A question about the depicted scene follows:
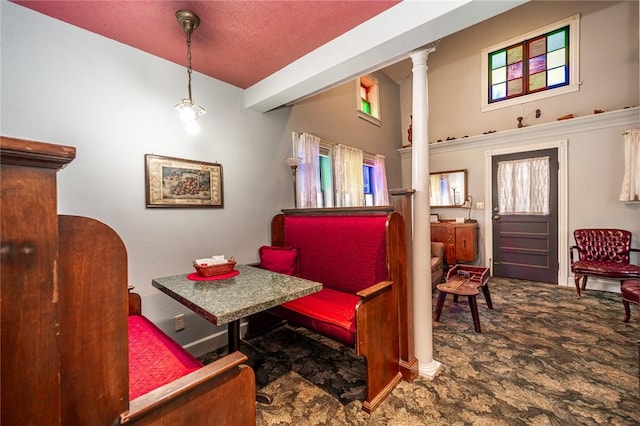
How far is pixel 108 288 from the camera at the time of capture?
72cm

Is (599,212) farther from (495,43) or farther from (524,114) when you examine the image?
(495,43)

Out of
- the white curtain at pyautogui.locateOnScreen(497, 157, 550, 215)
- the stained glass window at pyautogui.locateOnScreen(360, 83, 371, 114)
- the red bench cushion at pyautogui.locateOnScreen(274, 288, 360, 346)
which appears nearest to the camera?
the red bench cushion at pyautogui.locateOnScreen(274, 288, 360, 346)

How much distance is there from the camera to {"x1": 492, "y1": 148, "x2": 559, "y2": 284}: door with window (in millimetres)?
4422

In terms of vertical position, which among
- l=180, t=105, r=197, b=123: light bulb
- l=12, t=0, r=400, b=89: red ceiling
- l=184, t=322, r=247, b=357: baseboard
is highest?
l=12, t=0, r=400, b=89: red ceiling

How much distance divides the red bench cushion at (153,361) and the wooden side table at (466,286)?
2.59 meters

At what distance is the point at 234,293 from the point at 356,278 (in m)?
1.10

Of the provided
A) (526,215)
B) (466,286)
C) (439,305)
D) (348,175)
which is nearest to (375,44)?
(348,175)

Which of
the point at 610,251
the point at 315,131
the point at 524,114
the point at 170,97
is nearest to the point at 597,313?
the point at 610,251

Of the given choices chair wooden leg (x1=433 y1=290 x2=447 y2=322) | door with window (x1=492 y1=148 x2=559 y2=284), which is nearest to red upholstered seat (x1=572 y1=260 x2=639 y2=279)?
door with window (x1=492 y1=148 x2=559 y2=284)

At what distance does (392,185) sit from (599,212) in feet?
10.9

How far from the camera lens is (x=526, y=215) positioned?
15.2 feet

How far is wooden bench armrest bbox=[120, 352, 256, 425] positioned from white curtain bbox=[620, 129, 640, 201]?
17.6 feet

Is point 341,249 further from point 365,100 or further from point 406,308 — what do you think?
point 365,100

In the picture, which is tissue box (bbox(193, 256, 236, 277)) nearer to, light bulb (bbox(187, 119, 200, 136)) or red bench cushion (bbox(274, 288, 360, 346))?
red bench cushion (bbox(274, 288, 360, 346))
